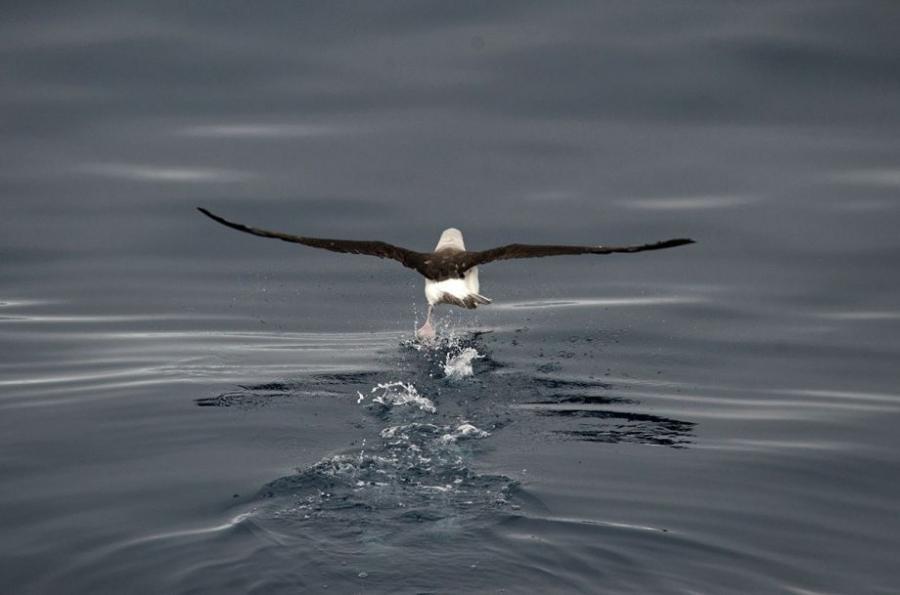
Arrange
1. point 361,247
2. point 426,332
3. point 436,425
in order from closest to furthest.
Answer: point 436,425 < point 361,247 < point 426,332

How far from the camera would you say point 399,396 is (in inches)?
517

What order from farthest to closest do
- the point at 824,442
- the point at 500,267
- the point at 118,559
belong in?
the point at 500,267
the point at 824,442
the point at 118,559

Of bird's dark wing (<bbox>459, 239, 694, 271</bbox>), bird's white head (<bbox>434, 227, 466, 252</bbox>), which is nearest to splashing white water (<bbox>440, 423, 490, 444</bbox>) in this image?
bird's dark wing (<bbox>459, 239, 694, 271</bbox>)

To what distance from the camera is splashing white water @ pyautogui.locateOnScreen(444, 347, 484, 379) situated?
13.7 m

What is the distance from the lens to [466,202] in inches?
723

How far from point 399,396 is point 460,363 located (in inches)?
44.0

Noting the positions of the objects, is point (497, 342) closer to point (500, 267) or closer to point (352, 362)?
point (352, 362)

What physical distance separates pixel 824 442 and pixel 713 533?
2636 millimetres

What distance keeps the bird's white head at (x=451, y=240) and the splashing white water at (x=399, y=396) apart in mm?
2745

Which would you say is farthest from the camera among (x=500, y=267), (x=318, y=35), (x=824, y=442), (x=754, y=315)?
(x=318, y=35)

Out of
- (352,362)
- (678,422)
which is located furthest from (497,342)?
(678,422)

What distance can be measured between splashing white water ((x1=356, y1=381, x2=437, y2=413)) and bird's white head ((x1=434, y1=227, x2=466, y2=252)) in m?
2.74

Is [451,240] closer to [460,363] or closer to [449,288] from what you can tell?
[449,288]

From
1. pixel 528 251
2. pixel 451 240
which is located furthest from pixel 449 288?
pixel 451 240
